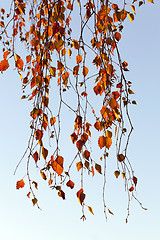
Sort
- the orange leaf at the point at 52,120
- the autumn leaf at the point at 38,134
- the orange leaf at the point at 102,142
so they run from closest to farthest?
the orange leaf at the point at 102,142
the autumn leaf at the point at 38,134
the orange leaf at the point at 52,120

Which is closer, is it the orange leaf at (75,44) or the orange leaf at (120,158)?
the orange leaf at (120,158)

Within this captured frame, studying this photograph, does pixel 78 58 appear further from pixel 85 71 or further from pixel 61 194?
pixel 61 194

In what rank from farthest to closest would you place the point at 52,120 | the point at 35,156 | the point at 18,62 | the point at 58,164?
the point at 52,120 → the point at 35,156 → the point at 18,62 → the point at 58,164

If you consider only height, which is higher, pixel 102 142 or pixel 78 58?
pixel 78 58

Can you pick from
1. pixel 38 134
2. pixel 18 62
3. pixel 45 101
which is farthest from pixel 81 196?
pixel 18 62

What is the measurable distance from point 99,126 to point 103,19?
46cm

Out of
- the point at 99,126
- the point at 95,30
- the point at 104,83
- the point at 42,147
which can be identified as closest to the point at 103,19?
the point at 95,30

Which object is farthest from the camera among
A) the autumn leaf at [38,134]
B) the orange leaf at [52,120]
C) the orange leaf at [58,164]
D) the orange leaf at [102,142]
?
the orange leaf at [52,120]

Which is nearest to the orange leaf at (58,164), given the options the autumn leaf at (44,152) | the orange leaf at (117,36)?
the autumn leaf at (44,152)

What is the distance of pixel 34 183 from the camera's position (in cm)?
196

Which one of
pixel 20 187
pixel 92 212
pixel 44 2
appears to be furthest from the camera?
pixel 44 2

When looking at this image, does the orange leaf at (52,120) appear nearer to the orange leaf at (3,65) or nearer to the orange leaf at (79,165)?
the orange leaf at (79,165)

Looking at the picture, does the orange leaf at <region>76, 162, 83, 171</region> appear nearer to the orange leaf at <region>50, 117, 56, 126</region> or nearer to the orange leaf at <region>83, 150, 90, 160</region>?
the orange leaf at <region>83, 150, 90, 160</region>

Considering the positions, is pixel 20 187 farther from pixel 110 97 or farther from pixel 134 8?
pixel 134 8
